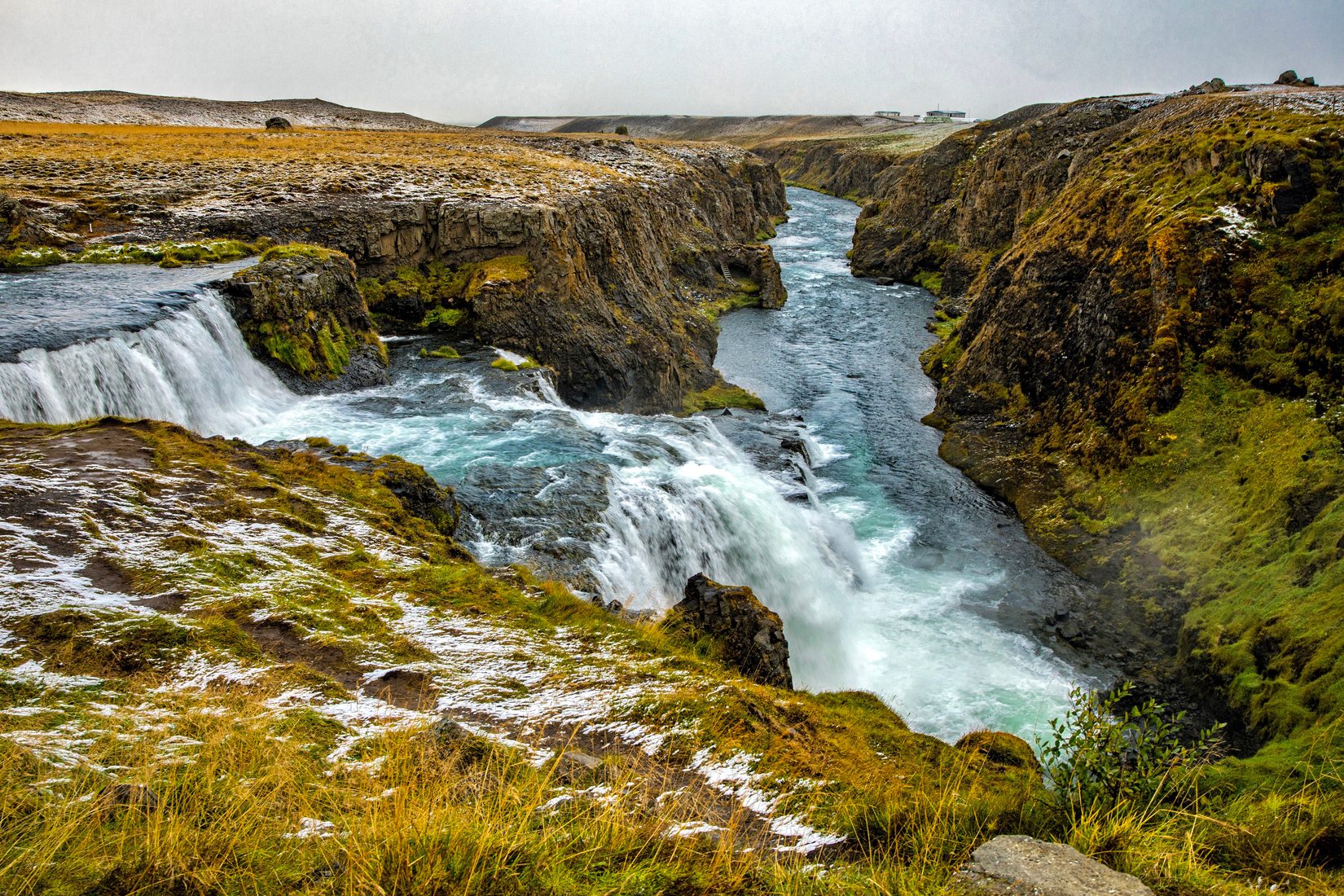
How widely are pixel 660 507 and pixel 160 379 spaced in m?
12.1

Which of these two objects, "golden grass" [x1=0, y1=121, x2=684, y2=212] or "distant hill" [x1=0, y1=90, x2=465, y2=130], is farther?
"distant hill" [x1=0, y1=90, x2=465, y2=130]

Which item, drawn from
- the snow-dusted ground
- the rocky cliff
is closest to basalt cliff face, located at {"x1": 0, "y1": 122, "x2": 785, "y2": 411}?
the snow-dusted ground

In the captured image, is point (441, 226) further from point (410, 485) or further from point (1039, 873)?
point (1039, 873)

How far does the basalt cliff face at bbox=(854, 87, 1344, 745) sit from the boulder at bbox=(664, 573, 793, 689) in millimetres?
9169

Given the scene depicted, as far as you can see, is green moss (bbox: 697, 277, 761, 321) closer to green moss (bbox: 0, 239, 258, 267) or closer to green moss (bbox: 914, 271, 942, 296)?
green moss (bbox: 914, 271, 942, 296)

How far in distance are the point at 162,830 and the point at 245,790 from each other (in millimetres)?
461

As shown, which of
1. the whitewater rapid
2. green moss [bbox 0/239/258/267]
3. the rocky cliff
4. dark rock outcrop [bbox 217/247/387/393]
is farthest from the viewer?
the rocky cliff

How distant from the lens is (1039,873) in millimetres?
4047

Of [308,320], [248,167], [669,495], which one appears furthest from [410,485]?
[248,167]

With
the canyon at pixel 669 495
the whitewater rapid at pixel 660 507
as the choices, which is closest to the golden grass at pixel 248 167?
the canyon at pixel 669 495

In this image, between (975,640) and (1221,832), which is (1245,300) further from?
(1221,832)

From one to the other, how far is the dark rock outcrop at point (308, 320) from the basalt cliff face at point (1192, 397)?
21.5m

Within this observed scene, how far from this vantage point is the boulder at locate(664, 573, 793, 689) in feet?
34.0

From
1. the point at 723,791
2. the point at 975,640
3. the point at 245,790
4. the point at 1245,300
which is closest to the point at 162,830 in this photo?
the point at 245,790
